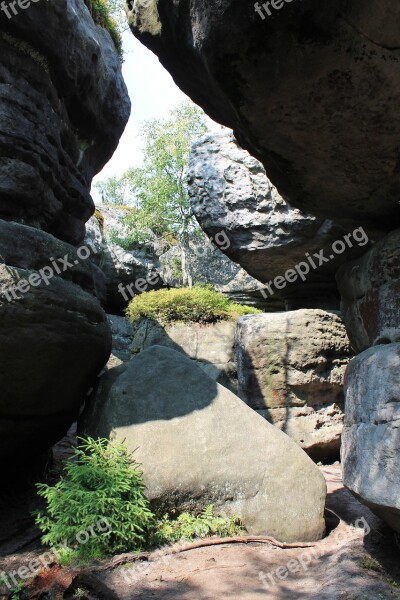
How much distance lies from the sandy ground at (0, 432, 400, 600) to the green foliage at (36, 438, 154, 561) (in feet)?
0.76

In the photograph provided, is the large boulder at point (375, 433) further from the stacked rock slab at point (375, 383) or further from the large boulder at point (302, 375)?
the large boulder at point (302, 375)

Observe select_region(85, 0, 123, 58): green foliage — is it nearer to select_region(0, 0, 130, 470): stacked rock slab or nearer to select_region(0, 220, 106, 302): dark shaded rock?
select_region(0, 0, 130, 470): stacked rock slab

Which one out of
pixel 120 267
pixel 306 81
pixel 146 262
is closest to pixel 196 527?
pixel 306 81

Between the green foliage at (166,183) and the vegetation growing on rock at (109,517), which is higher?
the green foliage at (166,183)

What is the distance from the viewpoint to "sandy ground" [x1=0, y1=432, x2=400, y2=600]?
3.55 m

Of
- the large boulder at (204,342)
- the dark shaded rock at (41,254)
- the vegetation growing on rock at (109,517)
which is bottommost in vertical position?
the vegetation growing on rock at (109,517)

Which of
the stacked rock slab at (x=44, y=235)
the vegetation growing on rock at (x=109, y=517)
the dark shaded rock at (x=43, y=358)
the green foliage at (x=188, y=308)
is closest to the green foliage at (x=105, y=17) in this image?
the stacked rock slab at (x=44, y=235)

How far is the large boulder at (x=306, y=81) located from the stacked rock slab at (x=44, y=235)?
85.7 inches

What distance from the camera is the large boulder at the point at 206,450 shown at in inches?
192

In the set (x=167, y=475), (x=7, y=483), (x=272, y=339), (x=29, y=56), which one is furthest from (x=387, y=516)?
(x=29, y=56)

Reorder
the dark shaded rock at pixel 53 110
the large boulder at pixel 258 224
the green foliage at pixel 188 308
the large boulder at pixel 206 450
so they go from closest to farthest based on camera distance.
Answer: the large boulder at pixel 206 450 → the dark shaded rock at pixel 53 110 → the large boulder at pixel 258 224 → the green foliage at pixel 188 308

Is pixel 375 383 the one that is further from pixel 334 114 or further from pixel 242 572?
pixel 242 572

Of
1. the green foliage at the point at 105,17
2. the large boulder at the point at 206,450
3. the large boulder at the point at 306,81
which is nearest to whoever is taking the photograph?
the large boulder at the point at 306,81

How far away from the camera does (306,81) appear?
115 inches
